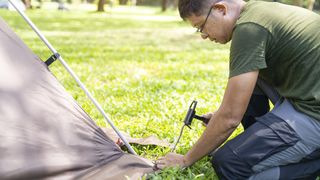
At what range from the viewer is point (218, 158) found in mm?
2797

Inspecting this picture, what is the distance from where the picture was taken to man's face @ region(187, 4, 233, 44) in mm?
2728

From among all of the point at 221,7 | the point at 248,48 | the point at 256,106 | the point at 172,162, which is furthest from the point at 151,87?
the point at 248,48

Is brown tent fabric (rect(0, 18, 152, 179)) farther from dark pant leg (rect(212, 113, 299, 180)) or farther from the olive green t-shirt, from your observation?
the olive green t-shirt

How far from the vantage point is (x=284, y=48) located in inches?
107

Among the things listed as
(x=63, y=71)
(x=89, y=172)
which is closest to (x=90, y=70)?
(x=63, y=71)

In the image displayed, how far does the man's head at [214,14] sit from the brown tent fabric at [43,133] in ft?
3.03

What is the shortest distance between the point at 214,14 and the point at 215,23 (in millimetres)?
56

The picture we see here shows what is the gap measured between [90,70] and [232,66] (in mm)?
5196

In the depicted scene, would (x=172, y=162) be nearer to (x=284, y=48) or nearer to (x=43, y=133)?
(x=43, y=133)

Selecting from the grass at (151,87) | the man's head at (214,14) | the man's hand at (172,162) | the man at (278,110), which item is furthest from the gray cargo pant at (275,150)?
the man's head at (214,14)

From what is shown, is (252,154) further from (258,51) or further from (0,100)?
(0,100)

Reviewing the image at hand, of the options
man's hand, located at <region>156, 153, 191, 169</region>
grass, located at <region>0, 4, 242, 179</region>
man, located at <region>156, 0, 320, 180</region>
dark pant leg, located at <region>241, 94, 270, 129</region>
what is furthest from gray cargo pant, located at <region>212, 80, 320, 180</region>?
dark pant leg, located at <region>241, 94, 270, 129</region>

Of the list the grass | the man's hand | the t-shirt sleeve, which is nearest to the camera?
the t-shirt sleeve

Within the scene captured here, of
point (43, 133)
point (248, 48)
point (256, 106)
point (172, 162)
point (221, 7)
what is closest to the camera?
point (248, 48)
